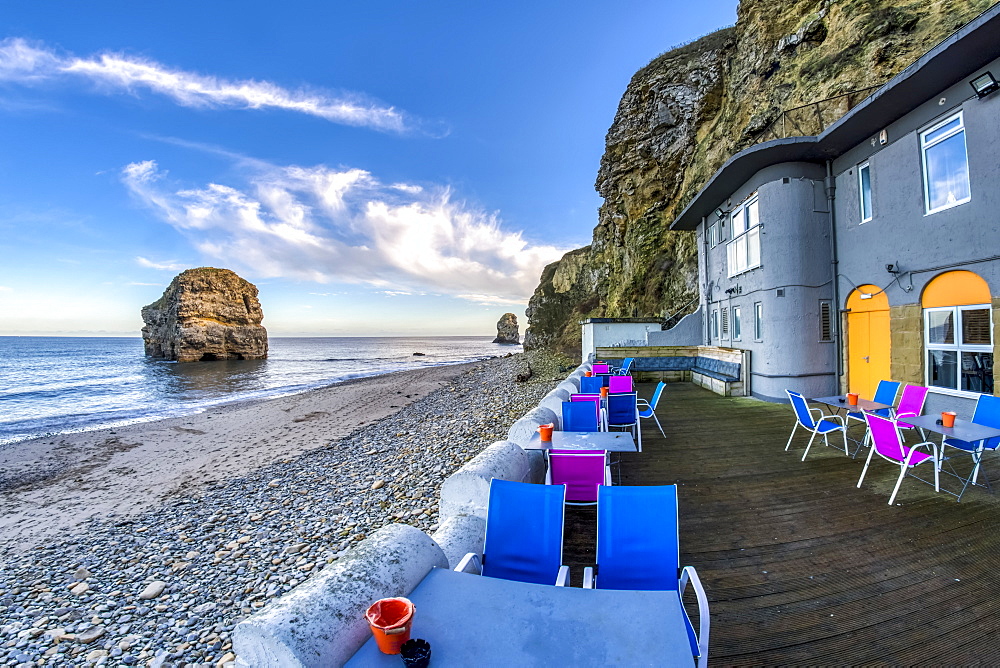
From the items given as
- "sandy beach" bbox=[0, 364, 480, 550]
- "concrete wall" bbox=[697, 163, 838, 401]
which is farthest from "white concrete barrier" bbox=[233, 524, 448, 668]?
"concrete wall" bbox=[697, 163, 838, 401]

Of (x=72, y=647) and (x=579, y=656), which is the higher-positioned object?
(x=579, y=656)

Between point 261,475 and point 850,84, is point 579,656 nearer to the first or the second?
point 261,475

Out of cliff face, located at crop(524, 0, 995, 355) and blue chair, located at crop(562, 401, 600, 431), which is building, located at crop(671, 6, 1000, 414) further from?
blue chair, located at crop(562, 401, 600, 431)

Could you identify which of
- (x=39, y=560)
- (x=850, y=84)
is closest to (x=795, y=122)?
(x=850, y=84)

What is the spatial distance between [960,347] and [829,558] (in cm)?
626

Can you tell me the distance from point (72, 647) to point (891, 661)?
670 centimetres

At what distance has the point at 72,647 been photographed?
4.14 meters

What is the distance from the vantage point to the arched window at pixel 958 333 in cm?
673

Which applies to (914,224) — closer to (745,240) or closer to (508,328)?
(745,240)

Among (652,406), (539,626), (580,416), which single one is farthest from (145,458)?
(539,626)

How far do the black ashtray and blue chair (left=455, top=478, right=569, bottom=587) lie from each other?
1172mm

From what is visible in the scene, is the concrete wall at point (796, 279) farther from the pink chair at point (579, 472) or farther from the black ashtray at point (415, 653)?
the black ashtray at point (415, 653)

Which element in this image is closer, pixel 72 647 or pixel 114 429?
pixel 72 647

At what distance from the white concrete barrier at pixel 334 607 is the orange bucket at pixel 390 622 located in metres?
0.14
